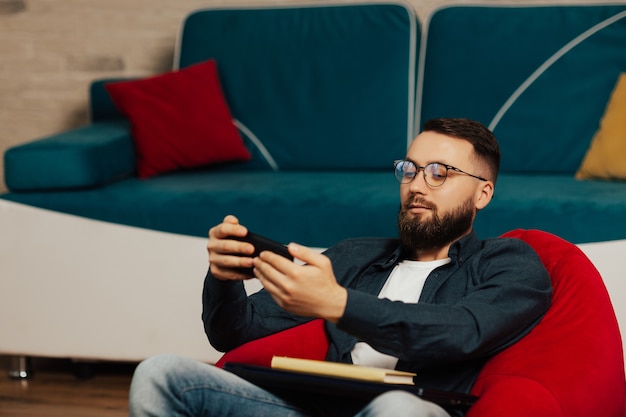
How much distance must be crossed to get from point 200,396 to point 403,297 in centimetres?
43

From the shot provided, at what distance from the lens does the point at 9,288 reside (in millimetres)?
2879

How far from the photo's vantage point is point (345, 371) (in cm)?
146

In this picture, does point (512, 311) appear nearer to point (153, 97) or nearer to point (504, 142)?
point (504, 142)

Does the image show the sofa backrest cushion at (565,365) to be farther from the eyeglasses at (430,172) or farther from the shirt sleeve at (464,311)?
the eyeglasses at (430,172)

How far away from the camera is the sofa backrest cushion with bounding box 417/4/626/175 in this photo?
306cm

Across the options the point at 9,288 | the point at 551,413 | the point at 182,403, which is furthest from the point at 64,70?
the point at 551,413

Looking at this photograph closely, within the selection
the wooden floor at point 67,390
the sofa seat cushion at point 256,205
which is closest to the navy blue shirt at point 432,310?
the sofa seat cushion at point 256,205

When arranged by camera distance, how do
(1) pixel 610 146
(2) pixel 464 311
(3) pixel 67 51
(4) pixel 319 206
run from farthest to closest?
1. (3) pixel 67 51
2. (1) pixel 610 146
3. (4) pixel 319 206
4. (2) pixel 464 311

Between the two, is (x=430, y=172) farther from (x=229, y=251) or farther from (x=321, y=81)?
(x=321, y=81)

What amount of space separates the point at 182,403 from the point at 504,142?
74.1 inches

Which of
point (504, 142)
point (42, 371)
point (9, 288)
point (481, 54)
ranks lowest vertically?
point (42, 371)

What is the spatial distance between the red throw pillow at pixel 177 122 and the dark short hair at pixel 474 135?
1511 millimetres

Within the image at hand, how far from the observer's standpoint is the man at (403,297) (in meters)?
1.43

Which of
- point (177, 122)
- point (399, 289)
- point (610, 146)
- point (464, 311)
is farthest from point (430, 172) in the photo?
point (177, 122)
